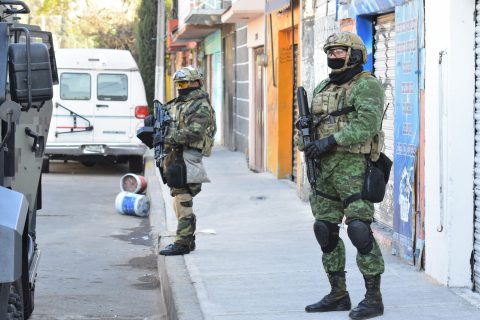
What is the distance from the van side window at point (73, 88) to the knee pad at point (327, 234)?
12691 millimetres

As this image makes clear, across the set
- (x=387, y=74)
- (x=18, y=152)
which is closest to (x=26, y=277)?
(x=18, y=152)

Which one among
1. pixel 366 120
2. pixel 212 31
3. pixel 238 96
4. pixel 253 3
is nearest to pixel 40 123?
pixel 366 120

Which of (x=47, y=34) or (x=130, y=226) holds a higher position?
(x=47, y=34)

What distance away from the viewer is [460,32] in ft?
23.2

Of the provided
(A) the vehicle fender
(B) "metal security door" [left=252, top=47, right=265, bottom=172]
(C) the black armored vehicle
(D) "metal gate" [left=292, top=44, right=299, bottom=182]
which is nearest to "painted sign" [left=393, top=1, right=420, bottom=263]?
(C) the black armored vehicle

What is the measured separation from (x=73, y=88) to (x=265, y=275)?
1119cm

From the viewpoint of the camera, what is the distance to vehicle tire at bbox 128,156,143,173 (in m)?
19.4

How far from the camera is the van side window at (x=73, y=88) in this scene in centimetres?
1853

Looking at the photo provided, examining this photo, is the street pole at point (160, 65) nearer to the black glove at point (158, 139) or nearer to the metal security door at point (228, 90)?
the metal security door at point (228, 90)

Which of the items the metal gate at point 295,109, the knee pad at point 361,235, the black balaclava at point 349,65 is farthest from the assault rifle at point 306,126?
the metal gate at point 295,109

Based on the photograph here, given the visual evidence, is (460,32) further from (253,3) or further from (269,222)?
(253,3)

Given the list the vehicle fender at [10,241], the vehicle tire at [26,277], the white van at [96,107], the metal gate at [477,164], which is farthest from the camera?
the white van at [96,107]

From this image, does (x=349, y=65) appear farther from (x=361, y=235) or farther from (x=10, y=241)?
(x=10, y=241)

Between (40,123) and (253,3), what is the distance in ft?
35.0
